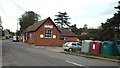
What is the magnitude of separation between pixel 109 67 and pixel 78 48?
13.7 m

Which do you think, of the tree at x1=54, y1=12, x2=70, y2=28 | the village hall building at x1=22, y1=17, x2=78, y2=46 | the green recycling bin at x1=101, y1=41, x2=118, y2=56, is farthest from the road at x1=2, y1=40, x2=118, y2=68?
the tree at x1=54, y1=12, x2=70, y2=28

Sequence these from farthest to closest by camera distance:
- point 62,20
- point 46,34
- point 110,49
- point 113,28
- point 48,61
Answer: point 62,20, point 113,28, point 46,34, point 110,49, point 48,61

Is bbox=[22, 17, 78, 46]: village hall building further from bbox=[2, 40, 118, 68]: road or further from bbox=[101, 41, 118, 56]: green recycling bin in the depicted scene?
bbox=[101, 41, 118, 56]: green recycling bin

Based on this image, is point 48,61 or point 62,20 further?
point 62,20

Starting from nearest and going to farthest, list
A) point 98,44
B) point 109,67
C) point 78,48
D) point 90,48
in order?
point 109,67
point 98,44
point 90,48
point 78,48

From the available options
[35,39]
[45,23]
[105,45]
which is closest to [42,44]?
[35,39]

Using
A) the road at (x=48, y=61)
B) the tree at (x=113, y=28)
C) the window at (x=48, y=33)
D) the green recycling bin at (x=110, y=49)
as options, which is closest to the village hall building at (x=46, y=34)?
the window at (x=48, y=33)

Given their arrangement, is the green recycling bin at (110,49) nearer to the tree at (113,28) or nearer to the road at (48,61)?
the road at (48,61)

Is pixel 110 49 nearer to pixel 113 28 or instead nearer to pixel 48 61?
pixel 48 61

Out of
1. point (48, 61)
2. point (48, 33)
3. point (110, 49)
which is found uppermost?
point (48, 33)

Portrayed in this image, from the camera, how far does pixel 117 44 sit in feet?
53.1

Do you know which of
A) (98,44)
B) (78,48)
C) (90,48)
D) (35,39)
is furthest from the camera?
(35,39)

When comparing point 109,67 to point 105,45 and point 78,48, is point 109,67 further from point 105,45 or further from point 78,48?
point 78,48

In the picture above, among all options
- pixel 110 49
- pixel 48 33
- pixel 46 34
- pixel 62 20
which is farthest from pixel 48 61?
pixel 62 20
